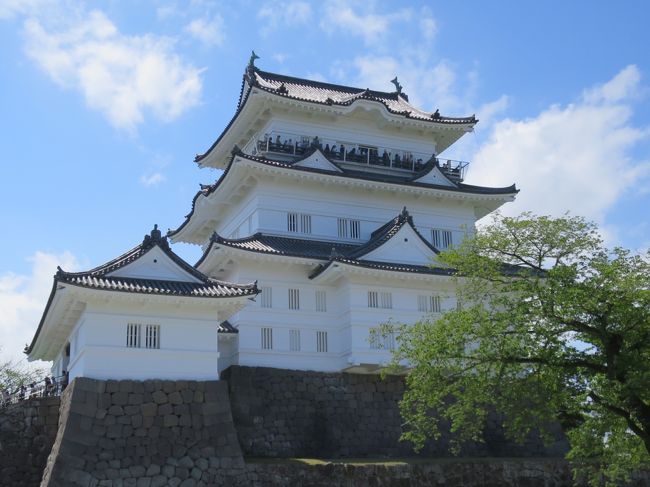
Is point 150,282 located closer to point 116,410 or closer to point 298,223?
point 116,410

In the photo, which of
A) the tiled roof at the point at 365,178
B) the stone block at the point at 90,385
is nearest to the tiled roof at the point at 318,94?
the tiled roof at the point at 365,178

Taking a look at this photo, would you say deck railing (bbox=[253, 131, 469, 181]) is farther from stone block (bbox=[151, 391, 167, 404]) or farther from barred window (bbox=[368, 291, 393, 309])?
stone block (bbox=[151, 391, 167, 404])

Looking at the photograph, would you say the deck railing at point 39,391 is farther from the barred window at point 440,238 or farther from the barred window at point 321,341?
the barred window at point 440,238

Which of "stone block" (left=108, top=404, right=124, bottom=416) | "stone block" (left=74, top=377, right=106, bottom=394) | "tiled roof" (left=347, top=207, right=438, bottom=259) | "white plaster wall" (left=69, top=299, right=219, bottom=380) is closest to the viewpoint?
"stone block" (left=74, top=377, right=106, bottom=394)

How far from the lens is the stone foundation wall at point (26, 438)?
63.0ft

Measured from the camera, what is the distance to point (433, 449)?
24641 millimetres

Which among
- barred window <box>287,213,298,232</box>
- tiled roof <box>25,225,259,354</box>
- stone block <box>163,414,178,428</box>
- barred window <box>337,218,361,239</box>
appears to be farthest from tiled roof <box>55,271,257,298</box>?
barred window <box>337,218,361,239</box>

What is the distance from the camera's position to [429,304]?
2592cm

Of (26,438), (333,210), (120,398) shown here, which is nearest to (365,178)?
(333,210)

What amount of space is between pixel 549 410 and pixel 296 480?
7487 mm

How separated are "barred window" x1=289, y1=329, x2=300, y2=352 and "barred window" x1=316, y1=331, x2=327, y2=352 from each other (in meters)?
0.66

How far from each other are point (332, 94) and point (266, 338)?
12.4 metres

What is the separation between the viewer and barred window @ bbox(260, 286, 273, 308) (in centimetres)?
2484

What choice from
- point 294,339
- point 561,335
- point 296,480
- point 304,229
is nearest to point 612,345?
point 561,335
